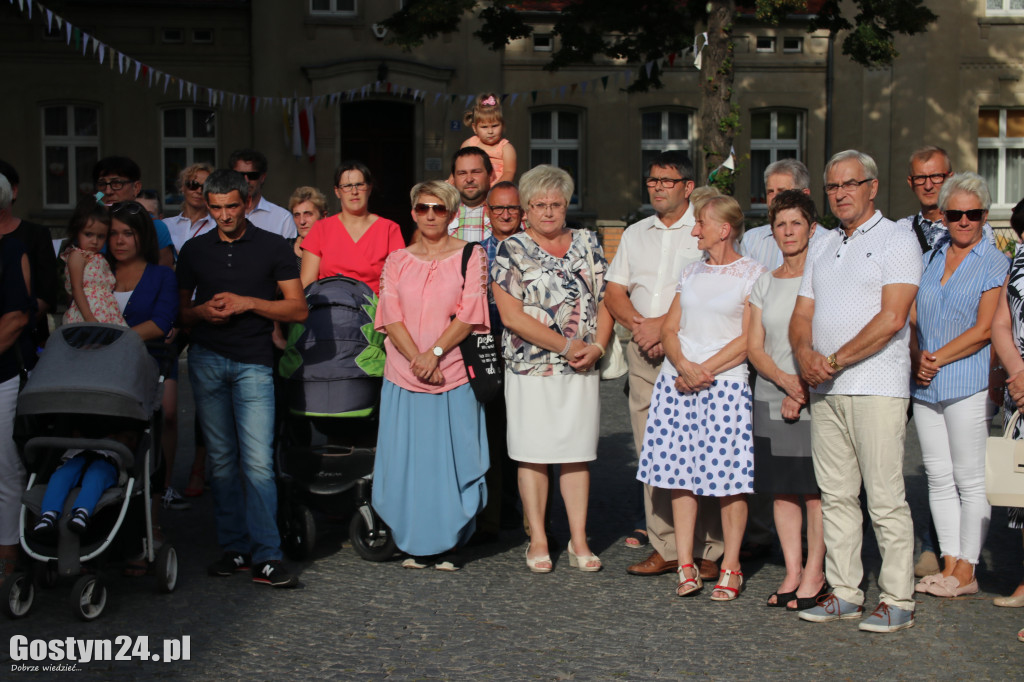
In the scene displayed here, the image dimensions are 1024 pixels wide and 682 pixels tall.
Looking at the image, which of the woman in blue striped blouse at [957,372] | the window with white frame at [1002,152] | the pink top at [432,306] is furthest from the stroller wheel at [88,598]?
the window with white frame at [1002,152]

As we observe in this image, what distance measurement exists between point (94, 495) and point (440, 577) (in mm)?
1852

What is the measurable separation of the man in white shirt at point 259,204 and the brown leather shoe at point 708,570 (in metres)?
3.68

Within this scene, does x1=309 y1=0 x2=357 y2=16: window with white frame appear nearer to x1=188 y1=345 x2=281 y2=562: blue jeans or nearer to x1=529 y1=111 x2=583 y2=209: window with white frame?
x1=529 y1=111 x2=583 y2=209: window with white frame

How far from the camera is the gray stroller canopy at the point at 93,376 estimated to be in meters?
5.64

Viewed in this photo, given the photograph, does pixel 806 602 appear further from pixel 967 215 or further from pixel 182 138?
pixel 182 138

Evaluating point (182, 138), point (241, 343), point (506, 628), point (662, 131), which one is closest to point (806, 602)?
point (506, 628)

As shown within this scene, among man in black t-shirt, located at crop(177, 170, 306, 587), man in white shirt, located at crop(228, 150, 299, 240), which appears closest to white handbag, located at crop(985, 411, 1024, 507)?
man in black t-shirt, located at crop(177, 170, 306, 587)

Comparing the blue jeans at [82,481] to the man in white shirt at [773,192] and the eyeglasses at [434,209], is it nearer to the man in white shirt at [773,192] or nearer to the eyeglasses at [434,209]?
the eyeglasses at [434,209]

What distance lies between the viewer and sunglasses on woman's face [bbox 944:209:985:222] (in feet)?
19.4

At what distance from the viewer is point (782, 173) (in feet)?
21.4

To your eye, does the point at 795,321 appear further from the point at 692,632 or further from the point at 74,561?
the point at 74,561

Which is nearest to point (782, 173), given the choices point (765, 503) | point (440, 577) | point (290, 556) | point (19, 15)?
point (765, 503)

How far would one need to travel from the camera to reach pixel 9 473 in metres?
5.88

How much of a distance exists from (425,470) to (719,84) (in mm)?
12588
